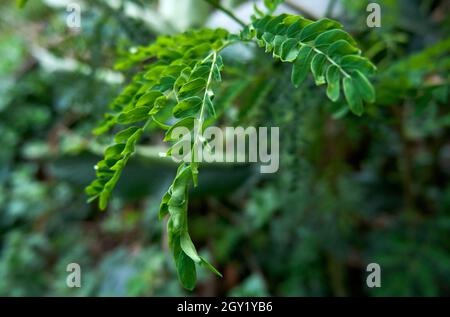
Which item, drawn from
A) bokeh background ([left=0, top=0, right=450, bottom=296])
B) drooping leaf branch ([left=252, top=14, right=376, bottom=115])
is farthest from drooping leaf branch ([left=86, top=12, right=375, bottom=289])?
bokeh background ([left=0, top=0, right=450, bottom=296])

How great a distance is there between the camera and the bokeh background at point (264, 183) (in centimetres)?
70

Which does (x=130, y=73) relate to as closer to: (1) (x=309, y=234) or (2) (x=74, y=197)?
(1) (x=309, y=234)

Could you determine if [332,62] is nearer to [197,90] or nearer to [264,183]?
[197,90]

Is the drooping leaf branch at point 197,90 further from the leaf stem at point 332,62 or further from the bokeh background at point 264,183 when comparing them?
the bokeh background at point 264,183

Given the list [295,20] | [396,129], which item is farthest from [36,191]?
[295,20]

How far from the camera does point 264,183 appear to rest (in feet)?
4.08

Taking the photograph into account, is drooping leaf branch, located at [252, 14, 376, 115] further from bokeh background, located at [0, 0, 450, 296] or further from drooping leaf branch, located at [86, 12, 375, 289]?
bokeh background, located at [0, 0, 450, 296]

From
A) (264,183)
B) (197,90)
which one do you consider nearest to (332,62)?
(197,90)

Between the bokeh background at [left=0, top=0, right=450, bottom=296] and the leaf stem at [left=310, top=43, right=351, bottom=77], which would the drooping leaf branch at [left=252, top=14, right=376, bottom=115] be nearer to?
the leaf stem at [left=310, top=43, right=351, bottom=77]

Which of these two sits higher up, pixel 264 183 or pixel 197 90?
pixel 264 183

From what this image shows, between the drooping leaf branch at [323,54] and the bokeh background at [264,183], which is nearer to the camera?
the drooping leaf branch at [323,54]

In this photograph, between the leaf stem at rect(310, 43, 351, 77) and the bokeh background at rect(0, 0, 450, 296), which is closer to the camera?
the leaf stem at rect(310, 43, 351, 77)

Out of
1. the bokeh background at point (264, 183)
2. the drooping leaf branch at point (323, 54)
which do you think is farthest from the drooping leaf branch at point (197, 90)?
the bokeh background at point (264, 183)

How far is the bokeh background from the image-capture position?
2.31 ft
